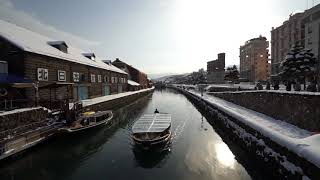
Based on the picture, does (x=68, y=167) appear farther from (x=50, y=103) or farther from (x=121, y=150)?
(x=50, y=103)

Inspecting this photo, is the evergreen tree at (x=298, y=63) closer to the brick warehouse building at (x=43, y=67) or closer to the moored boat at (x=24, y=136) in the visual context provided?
the brick warehouse building at (x=43, y=67)

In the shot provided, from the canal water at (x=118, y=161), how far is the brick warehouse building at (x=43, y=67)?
7970 millimetres

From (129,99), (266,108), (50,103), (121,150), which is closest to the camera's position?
(121,150)

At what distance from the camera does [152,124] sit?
20609 millimetres

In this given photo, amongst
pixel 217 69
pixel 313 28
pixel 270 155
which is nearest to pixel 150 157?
pixel 270 155

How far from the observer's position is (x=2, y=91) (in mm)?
23719

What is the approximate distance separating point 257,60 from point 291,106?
101552 millimetres

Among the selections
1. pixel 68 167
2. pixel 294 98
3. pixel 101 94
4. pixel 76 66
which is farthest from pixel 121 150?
pixel 101 94

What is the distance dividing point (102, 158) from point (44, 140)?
5563 mm

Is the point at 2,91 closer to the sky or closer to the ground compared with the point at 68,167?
closer to the sky

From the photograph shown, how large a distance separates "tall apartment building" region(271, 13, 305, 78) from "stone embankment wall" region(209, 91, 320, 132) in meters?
51.6

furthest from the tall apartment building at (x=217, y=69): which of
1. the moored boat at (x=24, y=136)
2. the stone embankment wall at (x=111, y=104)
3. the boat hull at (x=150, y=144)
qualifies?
the moored boat at (x=24, y=136)

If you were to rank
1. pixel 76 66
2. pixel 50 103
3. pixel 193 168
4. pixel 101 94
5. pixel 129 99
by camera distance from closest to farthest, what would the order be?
1. pixel 193 168
2. pixel 50 103
3. pixel 76 66
4. pixel 101 94
5. pixel 129 99

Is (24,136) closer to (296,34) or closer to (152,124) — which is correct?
(152,124)
